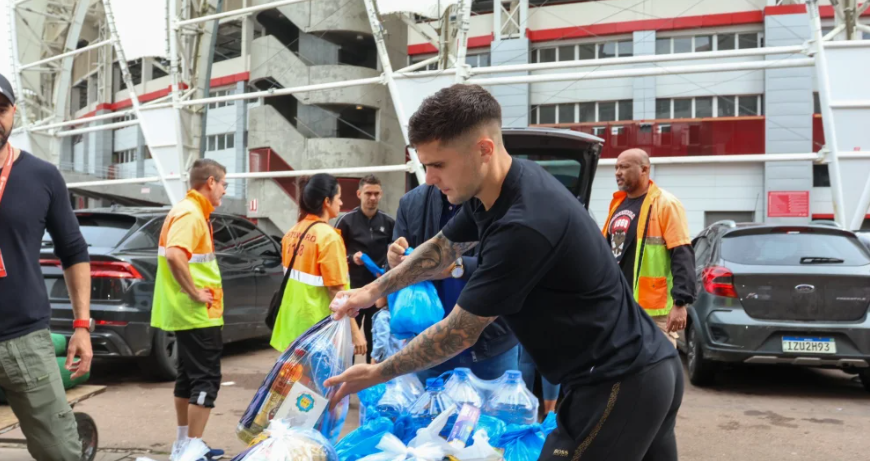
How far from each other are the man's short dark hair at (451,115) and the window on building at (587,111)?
20760mm

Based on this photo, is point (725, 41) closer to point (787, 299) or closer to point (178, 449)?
point (787, 299)

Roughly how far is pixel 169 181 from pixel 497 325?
41.6 ft

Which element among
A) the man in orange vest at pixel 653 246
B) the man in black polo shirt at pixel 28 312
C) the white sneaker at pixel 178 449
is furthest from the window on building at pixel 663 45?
the man in black polo shirt at pixel 28 312

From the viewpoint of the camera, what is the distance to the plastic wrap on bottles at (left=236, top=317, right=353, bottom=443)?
269 cm

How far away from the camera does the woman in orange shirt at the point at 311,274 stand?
4469mm

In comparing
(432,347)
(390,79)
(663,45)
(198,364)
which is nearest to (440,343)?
(432,347)

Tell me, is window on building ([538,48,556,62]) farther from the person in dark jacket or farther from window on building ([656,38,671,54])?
the person in dark jacket

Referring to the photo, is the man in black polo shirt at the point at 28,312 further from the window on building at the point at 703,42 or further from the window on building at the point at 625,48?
the window on building at the point at 703,42

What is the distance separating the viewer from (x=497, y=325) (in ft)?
11.9

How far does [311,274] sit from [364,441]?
67.5 inches

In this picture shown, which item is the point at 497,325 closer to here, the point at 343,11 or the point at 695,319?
the point at 695,319

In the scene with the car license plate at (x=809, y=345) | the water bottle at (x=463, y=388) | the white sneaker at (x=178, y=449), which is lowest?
the white sneaker at (x=178, y=449)

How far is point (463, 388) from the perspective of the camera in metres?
3.40

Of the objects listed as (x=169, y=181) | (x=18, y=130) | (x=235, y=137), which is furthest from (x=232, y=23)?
(x=169, y=181)
